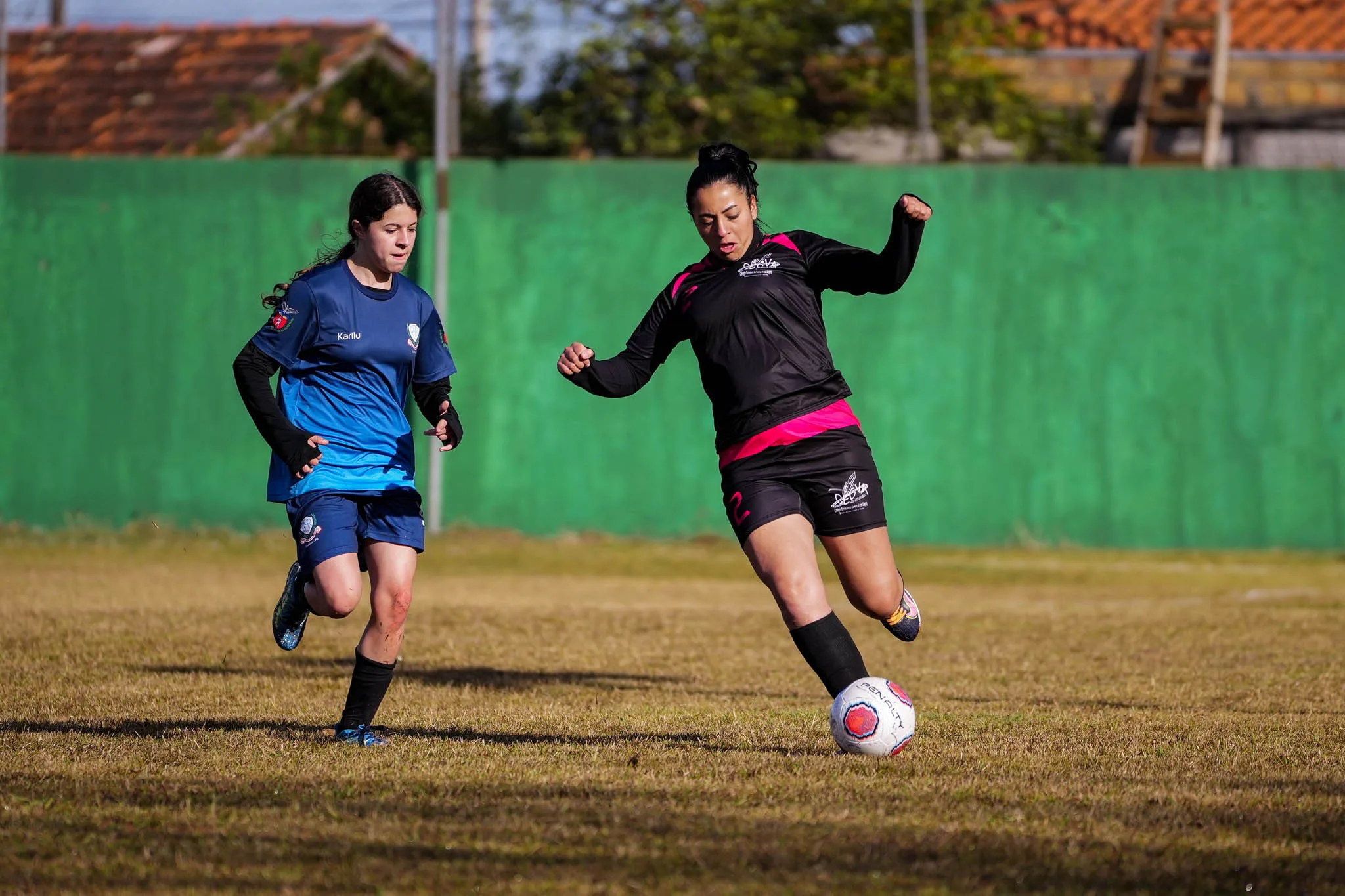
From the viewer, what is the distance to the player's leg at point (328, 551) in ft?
19.2

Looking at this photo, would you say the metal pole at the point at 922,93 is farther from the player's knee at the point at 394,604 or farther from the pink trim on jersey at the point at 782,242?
the player's knee at the point at 394,604

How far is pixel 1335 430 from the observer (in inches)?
617

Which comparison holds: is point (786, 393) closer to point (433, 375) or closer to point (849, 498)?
point (849, 498)

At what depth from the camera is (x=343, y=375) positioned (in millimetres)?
6168

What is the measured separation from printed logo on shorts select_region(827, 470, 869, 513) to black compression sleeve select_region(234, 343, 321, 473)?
1.77 meters

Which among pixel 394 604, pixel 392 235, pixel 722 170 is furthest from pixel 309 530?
pixel 722 170

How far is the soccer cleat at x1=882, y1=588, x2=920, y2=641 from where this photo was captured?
257 inches

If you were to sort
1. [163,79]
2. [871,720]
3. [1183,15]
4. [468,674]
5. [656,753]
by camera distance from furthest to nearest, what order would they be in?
[1183,15] < [163,79] < [468,674] < [656,753] < [871,720]

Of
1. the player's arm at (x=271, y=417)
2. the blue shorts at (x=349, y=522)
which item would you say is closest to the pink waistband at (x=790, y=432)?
the blue shorts at (x=349, y=522)

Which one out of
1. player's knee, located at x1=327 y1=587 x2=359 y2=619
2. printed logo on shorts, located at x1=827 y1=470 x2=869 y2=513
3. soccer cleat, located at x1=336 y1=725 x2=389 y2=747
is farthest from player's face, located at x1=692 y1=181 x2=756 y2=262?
soccer cleat, located at x1=336 y1=725 x2=389 y2=747

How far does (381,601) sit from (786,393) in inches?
61.5

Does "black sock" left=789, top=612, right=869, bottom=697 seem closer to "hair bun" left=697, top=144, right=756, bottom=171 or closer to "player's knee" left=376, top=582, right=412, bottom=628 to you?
"player's knee" left=376, top=582, right=412, bottom=628

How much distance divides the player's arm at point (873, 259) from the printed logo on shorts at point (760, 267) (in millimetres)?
144

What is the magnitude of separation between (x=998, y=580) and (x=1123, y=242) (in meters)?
3.79
